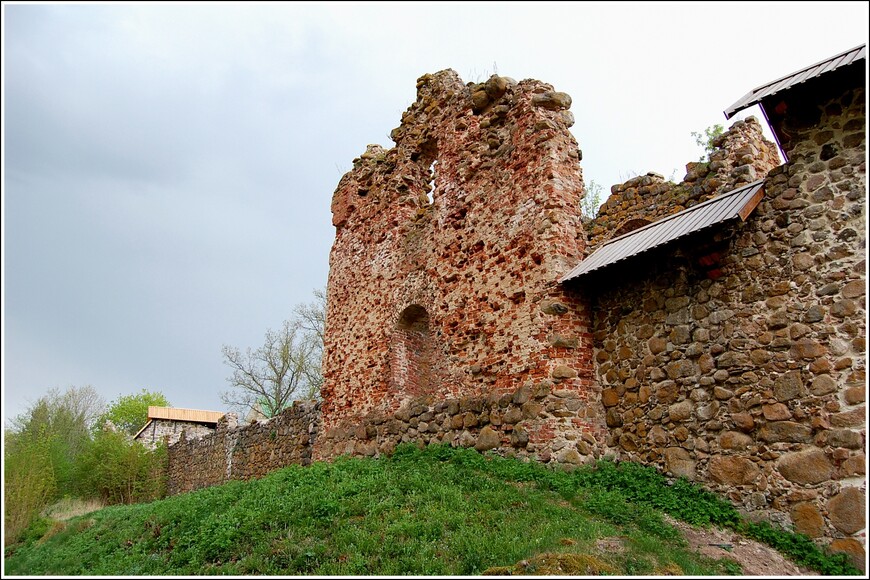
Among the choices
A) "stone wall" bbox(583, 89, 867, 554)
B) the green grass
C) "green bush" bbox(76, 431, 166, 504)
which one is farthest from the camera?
"green bush" bbox(76, 431, 166, 504)

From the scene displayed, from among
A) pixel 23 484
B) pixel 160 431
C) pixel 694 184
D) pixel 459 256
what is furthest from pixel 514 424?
pixel 160 431

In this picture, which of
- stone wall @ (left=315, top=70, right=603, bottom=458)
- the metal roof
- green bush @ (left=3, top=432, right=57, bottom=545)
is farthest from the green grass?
green bush @ (left=3, top=432, right=57, bottom=545)

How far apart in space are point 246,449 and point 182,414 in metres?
13.9

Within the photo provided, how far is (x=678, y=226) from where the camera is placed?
6.99 m

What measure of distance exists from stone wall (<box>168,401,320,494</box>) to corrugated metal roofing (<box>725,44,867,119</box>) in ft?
30.6

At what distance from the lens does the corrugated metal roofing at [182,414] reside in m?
26.2

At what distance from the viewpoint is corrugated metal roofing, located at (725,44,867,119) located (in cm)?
580

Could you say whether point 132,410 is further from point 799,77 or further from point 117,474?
point 799,77

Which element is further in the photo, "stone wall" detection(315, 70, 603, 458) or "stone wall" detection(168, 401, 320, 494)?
"stone wall" detection(168, 401, 320, 494)

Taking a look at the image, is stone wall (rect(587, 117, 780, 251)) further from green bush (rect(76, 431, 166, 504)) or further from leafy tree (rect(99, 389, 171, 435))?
leafy tree (rect(99, 389, 171, 435))

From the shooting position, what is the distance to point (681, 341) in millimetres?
6930

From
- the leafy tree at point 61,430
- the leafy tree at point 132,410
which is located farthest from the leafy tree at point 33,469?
the leafy tree at point 132,410

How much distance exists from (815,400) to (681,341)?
1530 mm

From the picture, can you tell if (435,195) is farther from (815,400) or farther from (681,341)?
(815,400)
